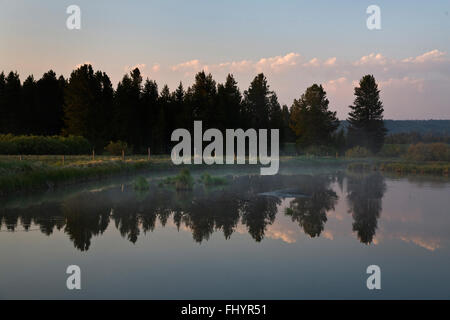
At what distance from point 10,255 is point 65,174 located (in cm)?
1781

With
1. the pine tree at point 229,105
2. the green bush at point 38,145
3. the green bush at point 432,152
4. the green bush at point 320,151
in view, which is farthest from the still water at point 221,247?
the green bush at point 320,151

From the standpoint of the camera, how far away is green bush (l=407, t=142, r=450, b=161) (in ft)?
202

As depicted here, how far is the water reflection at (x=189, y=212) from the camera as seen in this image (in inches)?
620

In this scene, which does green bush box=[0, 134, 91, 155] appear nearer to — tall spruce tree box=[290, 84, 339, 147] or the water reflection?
the water reflection

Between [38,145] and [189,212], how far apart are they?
36272 millimetres

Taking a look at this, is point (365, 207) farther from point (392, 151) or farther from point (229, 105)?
point (392, 151)

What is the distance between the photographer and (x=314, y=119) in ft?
259

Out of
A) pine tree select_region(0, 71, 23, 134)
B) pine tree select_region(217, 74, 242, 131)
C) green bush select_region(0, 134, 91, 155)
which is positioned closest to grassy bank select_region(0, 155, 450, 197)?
green bush select_region(0, 134, 91, 155)

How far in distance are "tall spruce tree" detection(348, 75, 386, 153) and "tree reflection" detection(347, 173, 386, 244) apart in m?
48.4

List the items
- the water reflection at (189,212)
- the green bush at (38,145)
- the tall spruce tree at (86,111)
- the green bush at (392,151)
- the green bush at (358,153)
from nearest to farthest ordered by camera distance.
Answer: the water reflection at (189,212)
the green bush at (38,145)
the tall spruce tree at (86,111)
the green bush at (358,153)
the green bush at (392,151)

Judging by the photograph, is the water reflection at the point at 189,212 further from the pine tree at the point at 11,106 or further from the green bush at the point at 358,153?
the pine tree at the point at 11,106

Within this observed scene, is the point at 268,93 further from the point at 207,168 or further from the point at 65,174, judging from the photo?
the point at 65,174

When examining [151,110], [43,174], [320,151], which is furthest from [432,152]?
[43,174]
